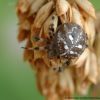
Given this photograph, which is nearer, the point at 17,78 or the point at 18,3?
the point at 18,3

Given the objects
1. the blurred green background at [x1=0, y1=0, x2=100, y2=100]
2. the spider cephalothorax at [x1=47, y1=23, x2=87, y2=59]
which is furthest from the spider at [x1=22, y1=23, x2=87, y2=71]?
the blurred green background at [x1=0, y1=0, x2=100, y2=100]

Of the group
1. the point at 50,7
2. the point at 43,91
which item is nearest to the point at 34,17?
the point at 50,7

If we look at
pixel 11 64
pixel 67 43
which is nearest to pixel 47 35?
pixel 67 43

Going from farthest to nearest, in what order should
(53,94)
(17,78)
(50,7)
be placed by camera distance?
(17,78), (53,94), (50,7)

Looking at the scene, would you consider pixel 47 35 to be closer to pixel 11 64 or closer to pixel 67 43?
pixel 67 43

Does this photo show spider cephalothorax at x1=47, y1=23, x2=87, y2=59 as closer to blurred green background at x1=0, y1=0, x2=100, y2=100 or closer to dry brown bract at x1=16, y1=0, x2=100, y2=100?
dry brown bract at x1=16, y1=0, x2=100, y2=100

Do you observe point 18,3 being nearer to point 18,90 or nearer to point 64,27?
point 64,27
